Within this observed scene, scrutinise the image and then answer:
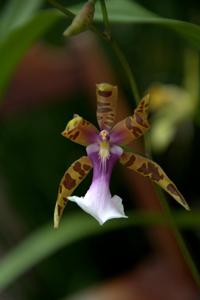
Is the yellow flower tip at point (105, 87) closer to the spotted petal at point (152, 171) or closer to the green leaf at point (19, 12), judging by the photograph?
the spotted petal at point (152, 171)

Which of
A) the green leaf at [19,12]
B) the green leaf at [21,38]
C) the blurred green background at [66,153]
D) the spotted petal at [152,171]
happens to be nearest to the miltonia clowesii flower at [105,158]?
the spotted petal at [152,171]

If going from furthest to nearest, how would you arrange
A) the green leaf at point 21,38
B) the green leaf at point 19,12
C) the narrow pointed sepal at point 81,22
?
the green leaf at point 19,12, the green leaf at point 21,38, the narrow pointed sepal at point 81,22

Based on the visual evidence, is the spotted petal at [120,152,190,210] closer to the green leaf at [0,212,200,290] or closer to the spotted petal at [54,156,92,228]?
the spotted petal at [54,156,92,228]

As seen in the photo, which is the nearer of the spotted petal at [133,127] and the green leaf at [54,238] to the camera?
the spotted petal at [133,127]

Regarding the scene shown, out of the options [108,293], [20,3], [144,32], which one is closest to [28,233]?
[108,293]

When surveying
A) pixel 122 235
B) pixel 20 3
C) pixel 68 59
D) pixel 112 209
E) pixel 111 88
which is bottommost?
pixel 112 209

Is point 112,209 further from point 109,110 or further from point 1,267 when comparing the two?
point 1,267

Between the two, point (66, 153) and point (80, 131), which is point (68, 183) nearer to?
point (80, 131)

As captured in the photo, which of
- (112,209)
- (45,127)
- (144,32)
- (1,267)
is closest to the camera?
(112,209)
